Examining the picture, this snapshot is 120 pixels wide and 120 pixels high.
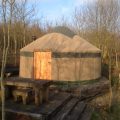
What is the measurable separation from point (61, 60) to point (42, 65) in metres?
0.97

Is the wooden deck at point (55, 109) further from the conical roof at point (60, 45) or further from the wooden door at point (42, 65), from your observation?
the conical roof at point (60, 45)

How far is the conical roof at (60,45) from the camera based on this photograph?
473 inches

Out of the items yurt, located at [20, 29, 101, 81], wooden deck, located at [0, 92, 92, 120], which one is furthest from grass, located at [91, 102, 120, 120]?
yurt, located at [20, 29, 101, 81]

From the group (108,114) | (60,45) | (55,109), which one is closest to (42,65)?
(60,45)

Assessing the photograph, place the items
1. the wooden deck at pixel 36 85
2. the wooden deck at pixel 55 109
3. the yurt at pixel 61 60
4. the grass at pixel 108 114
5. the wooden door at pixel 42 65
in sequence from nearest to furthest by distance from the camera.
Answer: the wooden deck at pixel 55 109 → the wooden deck at pixel 36 85 → the grass at pixel 108 114 → the yurt at pixel 61 60 → the wooden door at pixel 42 65

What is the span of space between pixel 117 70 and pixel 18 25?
802 centimetres

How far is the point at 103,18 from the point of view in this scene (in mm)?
20562

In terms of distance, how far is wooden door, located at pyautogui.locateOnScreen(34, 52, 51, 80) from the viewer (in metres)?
12.0

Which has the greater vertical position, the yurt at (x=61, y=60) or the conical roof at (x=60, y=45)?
the conical roof at (x=60, y=45)

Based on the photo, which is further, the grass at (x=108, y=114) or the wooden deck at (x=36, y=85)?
the grass at (x=108, y=114)

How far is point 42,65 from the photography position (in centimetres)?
1210

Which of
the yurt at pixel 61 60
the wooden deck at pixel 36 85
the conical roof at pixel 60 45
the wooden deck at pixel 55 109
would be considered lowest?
the wooden deck at pixel 55 109

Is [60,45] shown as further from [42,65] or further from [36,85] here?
[36,85]

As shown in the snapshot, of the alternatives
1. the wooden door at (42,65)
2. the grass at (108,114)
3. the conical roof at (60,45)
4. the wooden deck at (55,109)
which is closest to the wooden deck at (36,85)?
the wooden deck at (55,109)
